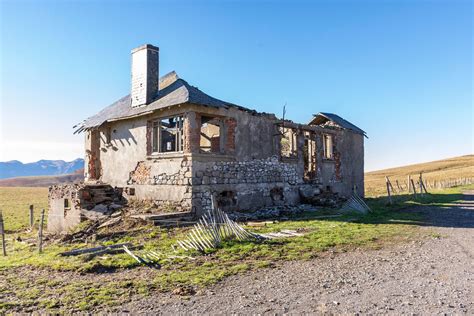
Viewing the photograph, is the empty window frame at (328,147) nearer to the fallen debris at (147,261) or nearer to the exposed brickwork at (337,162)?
the exposed brickwork at (337,162)

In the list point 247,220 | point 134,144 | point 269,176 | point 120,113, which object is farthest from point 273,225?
point 120,113

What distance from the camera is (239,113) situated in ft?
53.7

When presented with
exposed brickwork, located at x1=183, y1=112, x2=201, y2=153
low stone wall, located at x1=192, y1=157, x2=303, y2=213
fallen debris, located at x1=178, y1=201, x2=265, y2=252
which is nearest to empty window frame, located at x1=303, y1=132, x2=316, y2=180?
low stone wall, located at x1=192, y1=157, x2=303, y2=213

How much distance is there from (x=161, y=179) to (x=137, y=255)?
6.65 m

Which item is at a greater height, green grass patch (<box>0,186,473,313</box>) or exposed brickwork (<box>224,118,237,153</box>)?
exposed brickwork (<box>224,118,237,153</box>)

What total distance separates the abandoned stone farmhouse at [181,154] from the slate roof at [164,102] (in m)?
0.06

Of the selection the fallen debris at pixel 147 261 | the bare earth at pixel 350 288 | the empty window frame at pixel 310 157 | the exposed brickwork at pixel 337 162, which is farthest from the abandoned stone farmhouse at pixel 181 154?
the bare earth at pixel 350 288

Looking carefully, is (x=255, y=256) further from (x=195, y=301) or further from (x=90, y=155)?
(x=90, y=155)

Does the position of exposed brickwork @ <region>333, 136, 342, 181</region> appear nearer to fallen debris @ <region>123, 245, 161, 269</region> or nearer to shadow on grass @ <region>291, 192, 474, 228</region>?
shadow on grass @ <region>291, 192, 474, 228</region>

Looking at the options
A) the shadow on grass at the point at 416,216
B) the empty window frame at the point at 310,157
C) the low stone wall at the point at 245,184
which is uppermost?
the empty window frame at the point at 310,157

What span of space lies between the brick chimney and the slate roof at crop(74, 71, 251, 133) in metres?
0.36

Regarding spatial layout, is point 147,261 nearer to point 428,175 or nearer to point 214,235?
point 214,235

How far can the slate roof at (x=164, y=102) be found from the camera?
14672 mm

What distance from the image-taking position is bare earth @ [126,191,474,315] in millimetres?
5410
